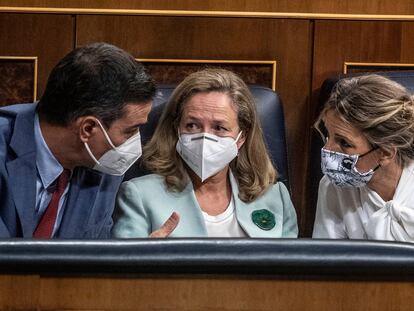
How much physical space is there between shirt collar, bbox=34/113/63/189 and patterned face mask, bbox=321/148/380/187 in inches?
23.9

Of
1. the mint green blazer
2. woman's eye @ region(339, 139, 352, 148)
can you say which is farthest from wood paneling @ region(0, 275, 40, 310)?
woman's eye @ region(339, 139, 352, 148)

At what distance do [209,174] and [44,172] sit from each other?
42 cm

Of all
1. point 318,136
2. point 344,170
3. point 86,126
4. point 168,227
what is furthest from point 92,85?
point 318,136

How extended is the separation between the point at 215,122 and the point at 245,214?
22 cm

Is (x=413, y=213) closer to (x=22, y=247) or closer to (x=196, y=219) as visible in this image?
(x=196, y=219)

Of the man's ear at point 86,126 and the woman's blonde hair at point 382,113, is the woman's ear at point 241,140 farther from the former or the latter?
the man's ear at point 86,126

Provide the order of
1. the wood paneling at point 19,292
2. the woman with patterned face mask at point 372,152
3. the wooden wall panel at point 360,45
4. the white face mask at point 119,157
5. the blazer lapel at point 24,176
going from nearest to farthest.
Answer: the wood paneling at point 19,292 < the blazer lapel at point 24,176 < the white face mask at point 119,157 < the woman with patterned face mask at point 372,152 < the wooden wall panel at point 360,45

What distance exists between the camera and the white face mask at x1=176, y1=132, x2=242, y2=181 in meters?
2.10

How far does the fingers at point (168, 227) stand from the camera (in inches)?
75.0

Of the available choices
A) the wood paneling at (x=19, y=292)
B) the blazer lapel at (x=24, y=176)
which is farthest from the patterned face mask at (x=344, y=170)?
the wood paneling at (x=19, y=292)

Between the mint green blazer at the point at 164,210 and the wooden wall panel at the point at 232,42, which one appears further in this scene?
the wooden wall panel at the point at 232,42

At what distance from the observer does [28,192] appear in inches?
71.9

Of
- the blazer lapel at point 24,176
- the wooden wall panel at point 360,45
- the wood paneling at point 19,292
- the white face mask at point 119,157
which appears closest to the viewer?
the wood paneling at point 19,292

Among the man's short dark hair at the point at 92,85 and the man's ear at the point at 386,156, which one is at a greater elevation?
the man's short dark hair at the point at 92,85
